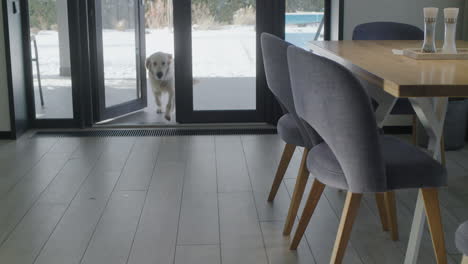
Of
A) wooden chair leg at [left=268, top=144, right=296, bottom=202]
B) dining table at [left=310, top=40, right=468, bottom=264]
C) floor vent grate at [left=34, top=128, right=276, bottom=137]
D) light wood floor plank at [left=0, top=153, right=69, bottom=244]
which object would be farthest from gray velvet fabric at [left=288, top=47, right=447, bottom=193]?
floor vent grate at [left=34, top=128, right=276, bottom=137]

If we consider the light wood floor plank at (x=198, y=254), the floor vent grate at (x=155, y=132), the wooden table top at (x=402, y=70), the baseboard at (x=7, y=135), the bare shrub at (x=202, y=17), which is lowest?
the light wood floor plank at (x=198, y=254)

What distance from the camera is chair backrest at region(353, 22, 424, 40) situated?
12.1ft

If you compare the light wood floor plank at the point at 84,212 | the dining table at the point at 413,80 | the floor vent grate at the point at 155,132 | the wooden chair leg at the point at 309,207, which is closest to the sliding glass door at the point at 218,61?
the floor vent grate at the point at 155,132

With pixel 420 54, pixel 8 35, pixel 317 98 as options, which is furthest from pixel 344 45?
pixel 8 35

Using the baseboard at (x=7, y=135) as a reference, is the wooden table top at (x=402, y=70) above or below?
above

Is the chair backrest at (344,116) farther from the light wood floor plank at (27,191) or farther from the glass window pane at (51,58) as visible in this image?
the glass window pane at (51,58)

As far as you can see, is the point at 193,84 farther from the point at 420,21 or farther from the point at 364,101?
the point at 364,101

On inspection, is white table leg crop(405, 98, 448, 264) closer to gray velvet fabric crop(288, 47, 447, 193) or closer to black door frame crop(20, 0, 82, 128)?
gray velvet fabric crop(288, 47, 447, 193)

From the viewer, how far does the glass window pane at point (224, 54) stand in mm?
4852

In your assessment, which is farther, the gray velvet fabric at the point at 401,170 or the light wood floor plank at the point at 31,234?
the light wood floor plank at the point at 31,234

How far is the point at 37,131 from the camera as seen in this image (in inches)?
187

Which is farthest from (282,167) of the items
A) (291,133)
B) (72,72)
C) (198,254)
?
(72,72)

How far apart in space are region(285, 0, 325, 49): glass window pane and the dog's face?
116cm

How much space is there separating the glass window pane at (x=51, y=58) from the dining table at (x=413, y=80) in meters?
2.29
